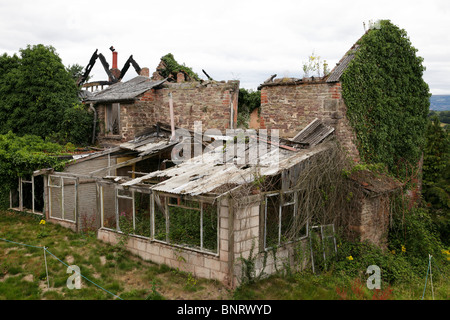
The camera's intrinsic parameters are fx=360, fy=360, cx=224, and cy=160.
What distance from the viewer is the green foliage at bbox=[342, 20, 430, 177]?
12008 mm

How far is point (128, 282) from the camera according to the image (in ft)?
28.9

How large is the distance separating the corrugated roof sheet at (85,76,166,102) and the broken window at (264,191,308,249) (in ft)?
30.2

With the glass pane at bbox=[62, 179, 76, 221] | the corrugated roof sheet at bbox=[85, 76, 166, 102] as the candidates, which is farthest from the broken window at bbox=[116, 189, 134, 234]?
the corrugated roof sheet at bbox=[85, 76, 166, 102]

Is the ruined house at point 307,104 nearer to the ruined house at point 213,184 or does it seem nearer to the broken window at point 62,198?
the ruined house at point 213,184

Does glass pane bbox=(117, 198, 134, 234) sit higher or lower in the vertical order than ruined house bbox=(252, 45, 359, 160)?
lower

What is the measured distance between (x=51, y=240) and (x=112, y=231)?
2.00 metres

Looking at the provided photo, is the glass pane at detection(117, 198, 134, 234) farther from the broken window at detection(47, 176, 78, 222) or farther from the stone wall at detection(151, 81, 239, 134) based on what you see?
the stone wall at detection(151, 81, 239, 134)

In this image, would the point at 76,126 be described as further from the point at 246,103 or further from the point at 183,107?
the point at 246,103

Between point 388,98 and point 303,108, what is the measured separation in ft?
11.0

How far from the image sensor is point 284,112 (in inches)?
504

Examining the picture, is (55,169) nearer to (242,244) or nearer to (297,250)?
(242,244)

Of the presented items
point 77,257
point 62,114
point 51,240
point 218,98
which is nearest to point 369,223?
point 218,98

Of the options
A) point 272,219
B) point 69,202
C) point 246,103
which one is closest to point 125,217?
point 69,202

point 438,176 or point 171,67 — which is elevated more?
point 171,67
